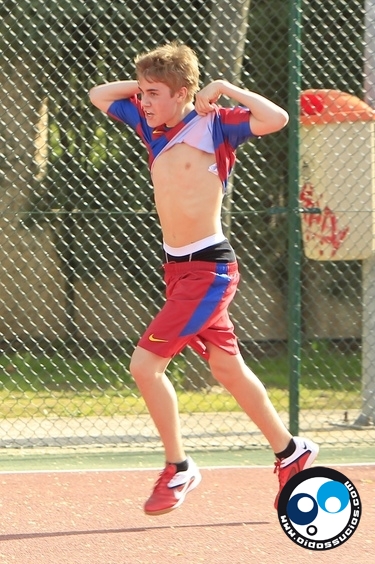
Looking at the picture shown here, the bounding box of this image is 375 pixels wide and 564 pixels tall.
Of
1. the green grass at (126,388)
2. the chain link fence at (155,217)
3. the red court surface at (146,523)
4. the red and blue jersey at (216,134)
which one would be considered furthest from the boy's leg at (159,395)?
the green grass at (126,388)

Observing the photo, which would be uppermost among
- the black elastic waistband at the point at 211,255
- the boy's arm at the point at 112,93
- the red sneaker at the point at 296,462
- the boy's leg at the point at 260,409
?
the boy's arm at the point at 112,93

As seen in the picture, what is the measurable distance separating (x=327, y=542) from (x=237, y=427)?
124 inches

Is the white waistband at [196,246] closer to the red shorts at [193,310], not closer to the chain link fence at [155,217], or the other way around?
the red shorts at [193,310]

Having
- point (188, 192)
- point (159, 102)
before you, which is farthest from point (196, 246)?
point (159, 102)

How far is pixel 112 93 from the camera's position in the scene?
5.05 meters

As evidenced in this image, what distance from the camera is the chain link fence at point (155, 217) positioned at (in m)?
7.06

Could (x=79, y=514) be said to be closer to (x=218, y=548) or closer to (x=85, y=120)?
(x=218, y=548)

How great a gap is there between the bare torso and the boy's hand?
0.57 ft

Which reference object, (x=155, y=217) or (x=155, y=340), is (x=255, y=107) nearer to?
(x=155, y=340)

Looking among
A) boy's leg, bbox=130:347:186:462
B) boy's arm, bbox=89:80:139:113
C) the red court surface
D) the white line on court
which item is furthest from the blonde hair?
the white line on court

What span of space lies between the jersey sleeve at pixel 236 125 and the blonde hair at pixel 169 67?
21 cm

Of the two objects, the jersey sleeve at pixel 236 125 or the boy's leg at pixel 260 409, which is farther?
the boy's leg at pixel 260 409

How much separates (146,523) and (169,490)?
0.40m

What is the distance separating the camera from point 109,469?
6.13 meters
